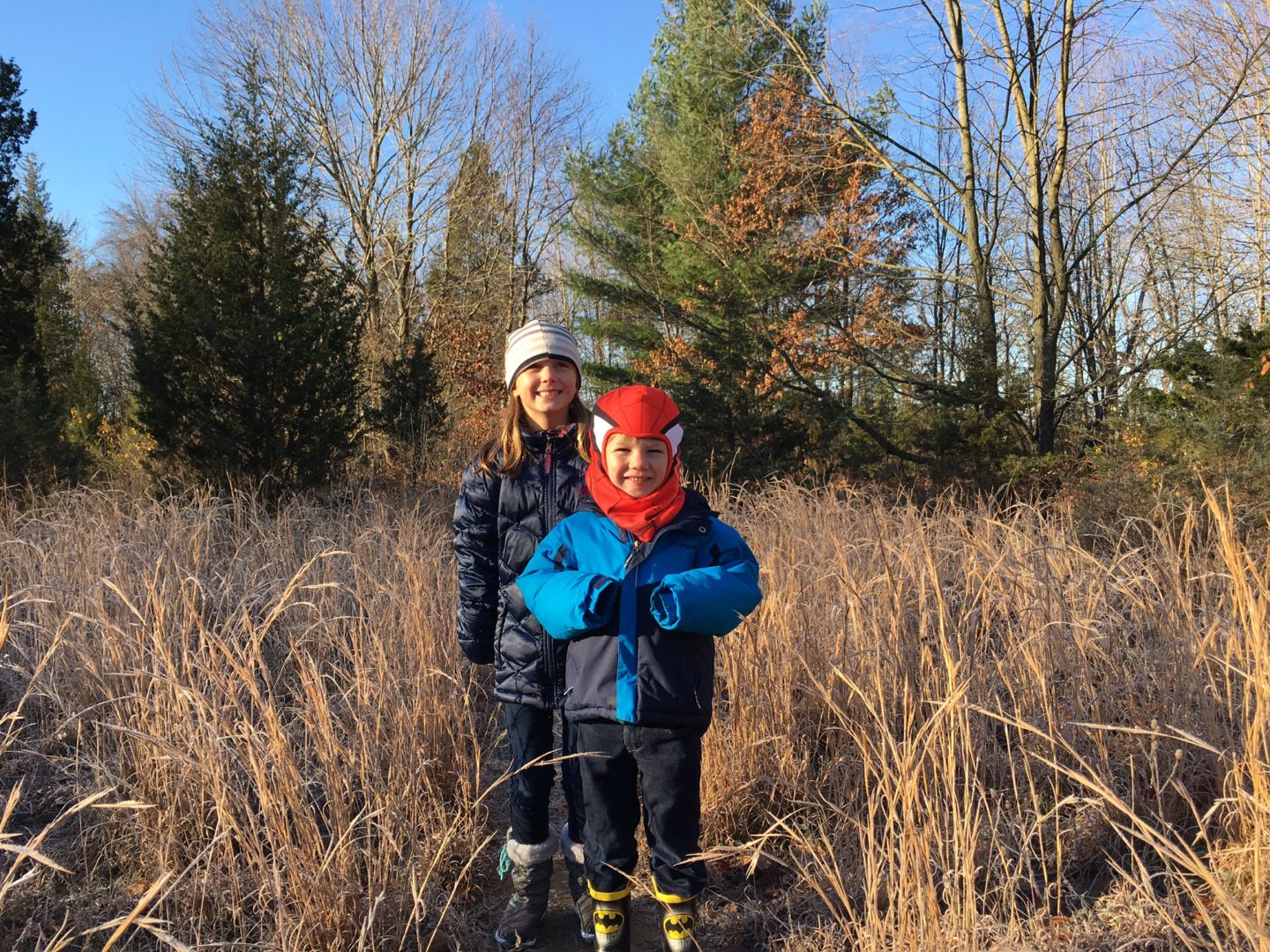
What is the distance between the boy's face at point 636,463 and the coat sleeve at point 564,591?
190 millimetres

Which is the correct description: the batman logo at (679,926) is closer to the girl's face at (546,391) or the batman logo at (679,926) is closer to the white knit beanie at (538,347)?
the girl's face at (546,391)

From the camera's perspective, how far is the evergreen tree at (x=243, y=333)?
8.02 m

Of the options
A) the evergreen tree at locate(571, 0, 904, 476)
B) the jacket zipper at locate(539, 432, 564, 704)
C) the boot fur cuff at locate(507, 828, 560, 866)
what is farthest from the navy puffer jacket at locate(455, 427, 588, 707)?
the evergreen tree at locate(571, 0, 904, 476)

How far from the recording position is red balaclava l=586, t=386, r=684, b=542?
5.90ft

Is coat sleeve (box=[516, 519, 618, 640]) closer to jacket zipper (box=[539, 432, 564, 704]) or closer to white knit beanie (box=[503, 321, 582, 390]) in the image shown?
jacket zipper (box=[539, 432, 564, 704])

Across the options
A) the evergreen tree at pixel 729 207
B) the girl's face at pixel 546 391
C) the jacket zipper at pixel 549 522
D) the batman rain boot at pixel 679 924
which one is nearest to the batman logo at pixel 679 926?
the batman rain boot at pixel 679 924

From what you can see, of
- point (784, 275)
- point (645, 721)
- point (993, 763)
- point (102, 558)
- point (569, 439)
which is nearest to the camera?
point (645, 721)

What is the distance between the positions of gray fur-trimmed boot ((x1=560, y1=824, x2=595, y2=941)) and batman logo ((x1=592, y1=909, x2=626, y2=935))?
0.20 m

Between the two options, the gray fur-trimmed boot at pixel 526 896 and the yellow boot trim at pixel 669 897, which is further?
the gray fur-trimmed boot at pixel 526 896

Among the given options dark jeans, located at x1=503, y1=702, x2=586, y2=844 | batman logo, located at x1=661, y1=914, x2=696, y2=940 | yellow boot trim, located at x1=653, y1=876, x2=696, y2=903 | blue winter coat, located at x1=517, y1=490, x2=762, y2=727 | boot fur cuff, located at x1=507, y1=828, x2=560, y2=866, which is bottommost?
batman logo, located at x1=661, y1=914, x2=696, y2=940

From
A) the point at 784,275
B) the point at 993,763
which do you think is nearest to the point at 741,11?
the point at 784,275

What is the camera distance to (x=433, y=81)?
17266 millimetres

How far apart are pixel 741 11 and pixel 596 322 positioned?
6099 millimetres

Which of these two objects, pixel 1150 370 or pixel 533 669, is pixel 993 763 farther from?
pixel 1150 370
